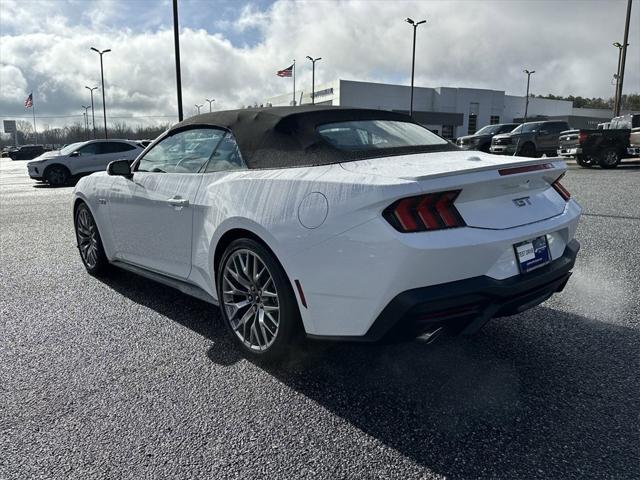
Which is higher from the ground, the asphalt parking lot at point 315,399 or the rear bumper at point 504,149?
the rear bumper at point 504,149

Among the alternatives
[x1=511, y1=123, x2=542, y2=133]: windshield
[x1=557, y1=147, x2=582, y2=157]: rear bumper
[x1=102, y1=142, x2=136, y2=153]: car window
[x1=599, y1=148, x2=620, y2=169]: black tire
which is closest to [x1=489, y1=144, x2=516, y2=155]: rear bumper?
[x1=511, y1=123, x2=542, y2=133]: windshield

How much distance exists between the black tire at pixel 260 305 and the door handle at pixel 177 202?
53cm

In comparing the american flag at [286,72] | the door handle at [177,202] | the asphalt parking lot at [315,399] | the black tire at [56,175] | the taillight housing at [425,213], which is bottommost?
the asphalt parking lot at [315,399]

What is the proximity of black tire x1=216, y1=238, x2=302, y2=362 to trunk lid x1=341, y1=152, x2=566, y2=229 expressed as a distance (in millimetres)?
678

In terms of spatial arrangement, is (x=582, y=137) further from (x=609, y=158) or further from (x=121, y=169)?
(x=121, y=169)

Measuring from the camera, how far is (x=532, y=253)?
2.67 metres

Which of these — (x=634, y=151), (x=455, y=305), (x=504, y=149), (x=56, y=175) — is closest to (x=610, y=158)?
(x=634, y=151)

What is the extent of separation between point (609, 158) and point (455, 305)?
1796 centimetres

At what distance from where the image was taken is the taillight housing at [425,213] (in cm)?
233

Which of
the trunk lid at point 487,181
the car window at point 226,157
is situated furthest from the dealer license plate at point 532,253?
the car window at point 226,157

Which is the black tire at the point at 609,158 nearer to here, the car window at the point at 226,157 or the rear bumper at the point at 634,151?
the rear bumper at the point at 634,151

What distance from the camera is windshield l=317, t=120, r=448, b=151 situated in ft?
10.3

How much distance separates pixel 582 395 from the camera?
2.64 meters

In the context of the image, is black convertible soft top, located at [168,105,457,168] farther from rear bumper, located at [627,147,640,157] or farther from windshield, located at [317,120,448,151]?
rear bumper, located at [627,147,640,157]
